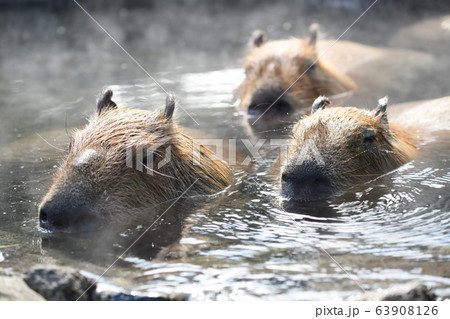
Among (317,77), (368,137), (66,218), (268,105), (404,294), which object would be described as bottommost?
(404,294)

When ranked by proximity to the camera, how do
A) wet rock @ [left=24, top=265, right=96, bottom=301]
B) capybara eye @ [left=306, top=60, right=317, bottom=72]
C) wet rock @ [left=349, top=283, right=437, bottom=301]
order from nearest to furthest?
wet rock @ [left=349, top=283, right=437, bottom=301]
wet rock @ [left=24, top=265, right=96, bottom=301]
capybara eye @ [left=306, top=60, right=317, bottom=72]

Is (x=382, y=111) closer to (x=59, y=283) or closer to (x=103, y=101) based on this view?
(x=103, y=101)

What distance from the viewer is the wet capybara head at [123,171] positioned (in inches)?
172

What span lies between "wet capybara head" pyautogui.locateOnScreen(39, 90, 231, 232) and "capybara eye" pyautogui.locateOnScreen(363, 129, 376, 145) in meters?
1.17

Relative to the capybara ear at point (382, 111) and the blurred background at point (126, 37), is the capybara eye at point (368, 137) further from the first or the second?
the blurred background at point (126, 37)

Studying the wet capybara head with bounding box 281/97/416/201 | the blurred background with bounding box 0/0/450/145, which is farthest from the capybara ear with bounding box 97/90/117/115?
the blurred background with bounding box 0/0/450/145

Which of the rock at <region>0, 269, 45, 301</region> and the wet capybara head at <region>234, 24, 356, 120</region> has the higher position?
the wet capybara head at <region>234, 24, 356, 120</region>

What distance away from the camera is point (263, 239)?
4242mm

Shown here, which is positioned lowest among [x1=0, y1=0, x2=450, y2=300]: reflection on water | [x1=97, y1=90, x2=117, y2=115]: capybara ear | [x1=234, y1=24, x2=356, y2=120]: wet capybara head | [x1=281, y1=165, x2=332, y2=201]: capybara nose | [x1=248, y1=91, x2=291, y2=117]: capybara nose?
[x1=0, y1=0, x2=450, y2=300]: reflection on water

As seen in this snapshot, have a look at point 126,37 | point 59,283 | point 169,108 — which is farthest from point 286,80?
point 126,37

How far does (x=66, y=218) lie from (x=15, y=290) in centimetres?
96

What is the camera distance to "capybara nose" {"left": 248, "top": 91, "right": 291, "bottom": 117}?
7.55 metres

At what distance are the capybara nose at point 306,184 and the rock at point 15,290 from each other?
211cm

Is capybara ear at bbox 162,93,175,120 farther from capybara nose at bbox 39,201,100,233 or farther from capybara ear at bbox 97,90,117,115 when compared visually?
capybara nose at bbox 39,201,100,233
